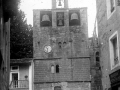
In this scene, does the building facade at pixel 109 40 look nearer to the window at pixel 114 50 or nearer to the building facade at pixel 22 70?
the window at pixel 114 50

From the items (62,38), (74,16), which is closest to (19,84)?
(62,38)

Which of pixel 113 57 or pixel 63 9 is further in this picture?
pixel 63 9

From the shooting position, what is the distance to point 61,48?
3659 centimetres

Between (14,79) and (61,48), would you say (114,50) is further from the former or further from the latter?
(14,79)

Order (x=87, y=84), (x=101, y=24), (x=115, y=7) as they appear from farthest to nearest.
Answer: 1. (x=87, y=84)
2. (x=101, y=24)
3. (x=115, y=7)

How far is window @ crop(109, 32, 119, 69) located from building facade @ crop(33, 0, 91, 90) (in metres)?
13.5

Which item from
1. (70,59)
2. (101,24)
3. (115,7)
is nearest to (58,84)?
(70,59)

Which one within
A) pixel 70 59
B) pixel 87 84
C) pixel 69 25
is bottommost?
pixel 87 84

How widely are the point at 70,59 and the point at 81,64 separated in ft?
3.94

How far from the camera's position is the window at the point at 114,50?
20.9 meters

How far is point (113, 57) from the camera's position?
21375 millimetres

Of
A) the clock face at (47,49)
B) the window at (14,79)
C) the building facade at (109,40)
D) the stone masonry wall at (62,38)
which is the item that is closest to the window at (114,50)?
the building facade at (109,40)

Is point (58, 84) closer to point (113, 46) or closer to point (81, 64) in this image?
point (81, 64)

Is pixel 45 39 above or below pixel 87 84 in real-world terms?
above
